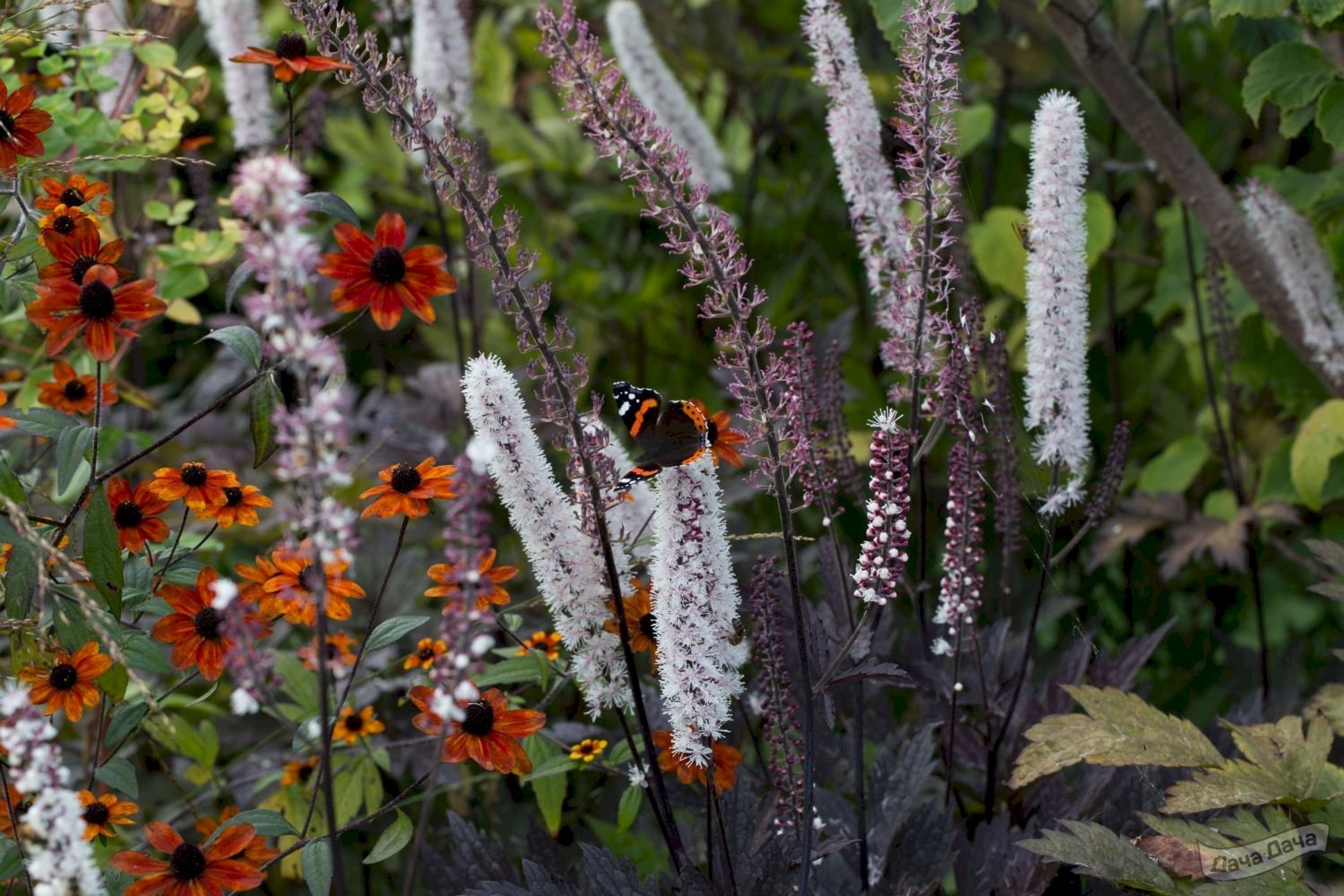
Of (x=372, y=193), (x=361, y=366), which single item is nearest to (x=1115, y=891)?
(x=361, y=366)

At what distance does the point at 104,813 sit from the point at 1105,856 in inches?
40.3

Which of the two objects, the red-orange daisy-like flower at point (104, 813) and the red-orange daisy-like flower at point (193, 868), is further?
the red-orange daisy-like flower at point (104, 813)

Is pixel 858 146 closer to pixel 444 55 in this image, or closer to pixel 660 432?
pixel 660 432

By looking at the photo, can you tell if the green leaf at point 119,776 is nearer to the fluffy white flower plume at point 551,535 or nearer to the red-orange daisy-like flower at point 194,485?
the red-orange daisy-like flower at point 194,485

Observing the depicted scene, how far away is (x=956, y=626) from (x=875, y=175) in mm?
560

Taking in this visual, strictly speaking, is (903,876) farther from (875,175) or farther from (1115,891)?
(875,175)

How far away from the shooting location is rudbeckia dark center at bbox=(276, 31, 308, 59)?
151 centimetres

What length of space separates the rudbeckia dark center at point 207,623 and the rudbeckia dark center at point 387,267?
43cm

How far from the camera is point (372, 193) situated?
14.4 feet

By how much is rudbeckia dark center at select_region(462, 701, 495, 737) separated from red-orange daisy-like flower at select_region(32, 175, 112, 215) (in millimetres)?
731

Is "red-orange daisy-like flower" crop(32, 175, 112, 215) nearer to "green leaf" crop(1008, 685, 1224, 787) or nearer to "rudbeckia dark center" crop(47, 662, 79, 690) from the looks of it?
"rudbeckia dark center" crop(47, 662, 79, 690)

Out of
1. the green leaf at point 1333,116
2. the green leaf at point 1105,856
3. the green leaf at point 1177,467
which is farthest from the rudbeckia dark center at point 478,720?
the green leaf at point 1177,467

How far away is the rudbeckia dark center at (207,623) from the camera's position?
139 cm

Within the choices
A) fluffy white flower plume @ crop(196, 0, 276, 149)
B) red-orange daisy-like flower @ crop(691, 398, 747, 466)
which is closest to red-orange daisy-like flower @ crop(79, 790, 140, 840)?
red-orange daisy-like flower @ crop(691, 398, 747, 466)
